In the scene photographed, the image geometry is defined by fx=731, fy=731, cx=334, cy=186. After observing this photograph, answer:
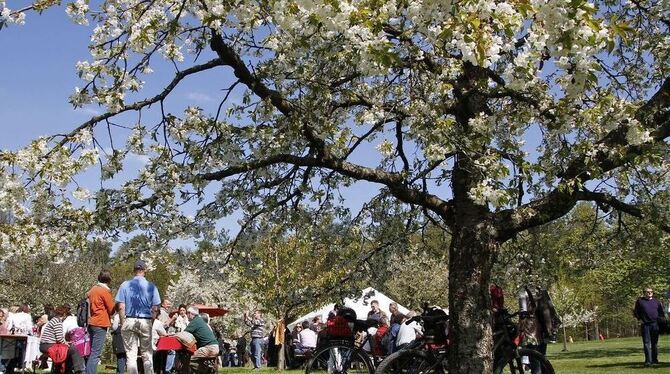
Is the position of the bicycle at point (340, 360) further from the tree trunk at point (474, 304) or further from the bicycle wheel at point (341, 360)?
the tree trunk at point (474, 304)

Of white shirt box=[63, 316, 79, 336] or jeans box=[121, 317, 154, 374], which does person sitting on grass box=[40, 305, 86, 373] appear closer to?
white shirt box=[63, 316, 79, 336]

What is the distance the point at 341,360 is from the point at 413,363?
1.30 metres

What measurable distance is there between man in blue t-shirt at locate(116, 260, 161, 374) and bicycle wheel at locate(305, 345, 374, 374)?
2474 millimetres

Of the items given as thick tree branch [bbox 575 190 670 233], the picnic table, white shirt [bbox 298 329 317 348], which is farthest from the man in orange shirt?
white shirt [bbox 298 329 317 348]

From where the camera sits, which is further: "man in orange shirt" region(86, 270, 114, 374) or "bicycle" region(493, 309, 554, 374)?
"man in orange shirt" region(86, 270, 114, 374)

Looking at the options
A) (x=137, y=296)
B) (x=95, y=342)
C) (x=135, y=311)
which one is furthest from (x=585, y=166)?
(x=95, y=342)

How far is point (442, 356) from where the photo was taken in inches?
340

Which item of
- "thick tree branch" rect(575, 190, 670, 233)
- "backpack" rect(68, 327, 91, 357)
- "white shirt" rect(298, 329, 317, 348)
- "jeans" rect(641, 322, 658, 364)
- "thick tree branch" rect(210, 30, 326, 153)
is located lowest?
"jeans" rect(641, 322, 658, 364)

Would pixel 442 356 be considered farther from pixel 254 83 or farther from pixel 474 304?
pixel 254 83

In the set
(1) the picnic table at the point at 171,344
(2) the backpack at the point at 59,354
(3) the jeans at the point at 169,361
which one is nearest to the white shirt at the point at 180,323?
(3) the jeans at the point at 169,361

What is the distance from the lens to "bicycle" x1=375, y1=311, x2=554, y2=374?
8609mm

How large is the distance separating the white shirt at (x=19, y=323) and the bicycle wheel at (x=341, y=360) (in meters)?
10.0

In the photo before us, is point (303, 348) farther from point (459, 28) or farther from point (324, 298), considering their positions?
point (459, 28)

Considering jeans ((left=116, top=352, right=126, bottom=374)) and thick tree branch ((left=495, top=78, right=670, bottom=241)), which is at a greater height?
thick tree branch ((left=495, top=78, right=670, bottom=241))
